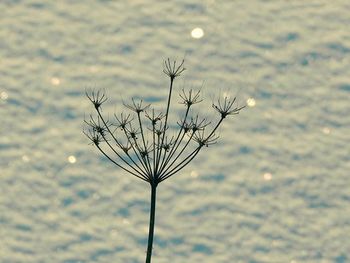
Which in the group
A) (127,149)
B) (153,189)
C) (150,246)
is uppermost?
(127,149)

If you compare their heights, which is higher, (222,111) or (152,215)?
(222,111)

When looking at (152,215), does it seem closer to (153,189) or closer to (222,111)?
(153,189)

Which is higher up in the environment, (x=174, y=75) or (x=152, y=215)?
(x=174, y=75)

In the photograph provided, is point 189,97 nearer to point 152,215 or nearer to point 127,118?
point 127,118

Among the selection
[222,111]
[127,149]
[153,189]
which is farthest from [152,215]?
[222,111]

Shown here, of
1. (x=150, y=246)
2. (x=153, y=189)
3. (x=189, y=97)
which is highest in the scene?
(x=189, y=97)

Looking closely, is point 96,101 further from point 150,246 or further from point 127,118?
point 150,246

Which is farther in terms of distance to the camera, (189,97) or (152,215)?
(189,97)

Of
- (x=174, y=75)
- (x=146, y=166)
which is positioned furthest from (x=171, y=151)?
(x=174, y=75)

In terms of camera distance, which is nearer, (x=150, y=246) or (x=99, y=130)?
(x=150, y=246)
